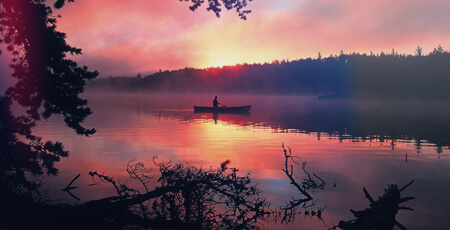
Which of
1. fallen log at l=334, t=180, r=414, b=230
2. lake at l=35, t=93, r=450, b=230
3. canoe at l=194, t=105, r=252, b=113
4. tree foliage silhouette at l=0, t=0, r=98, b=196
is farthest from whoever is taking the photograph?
canoe at l=194, t=105, r=252, b=113

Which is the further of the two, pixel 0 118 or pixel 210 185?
pixel 0 118

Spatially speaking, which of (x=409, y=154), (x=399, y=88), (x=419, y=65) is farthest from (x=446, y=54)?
(x=409, y=154)

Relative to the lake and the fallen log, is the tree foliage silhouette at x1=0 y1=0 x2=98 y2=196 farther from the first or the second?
the fallen log

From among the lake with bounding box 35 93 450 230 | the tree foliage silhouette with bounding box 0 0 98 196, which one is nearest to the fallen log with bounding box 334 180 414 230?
the lake with bounding box 35 93 450 230

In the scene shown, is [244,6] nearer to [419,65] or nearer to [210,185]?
[210,185]

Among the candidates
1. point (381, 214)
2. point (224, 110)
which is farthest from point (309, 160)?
point (224, 110)

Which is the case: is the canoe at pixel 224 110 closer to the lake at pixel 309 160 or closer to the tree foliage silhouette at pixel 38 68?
the lake at pixel 309 160

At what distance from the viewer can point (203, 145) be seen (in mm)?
22625

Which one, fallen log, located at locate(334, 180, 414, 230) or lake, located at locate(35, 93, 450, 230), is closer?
fallen log, located at locate(334, 180, 414, 230)

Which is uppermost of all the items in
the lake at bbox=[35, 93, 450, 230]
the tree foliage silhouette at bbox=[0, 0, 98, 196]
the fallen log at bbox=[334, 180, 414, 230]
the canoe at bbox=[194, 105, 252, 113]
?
the tree foliage silhouette at bbox=[0, 0, 98, 196]

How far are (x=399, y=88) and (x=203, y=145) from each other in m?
131

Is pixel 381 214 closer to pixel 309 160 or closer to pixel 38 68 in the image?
pixel 38 68

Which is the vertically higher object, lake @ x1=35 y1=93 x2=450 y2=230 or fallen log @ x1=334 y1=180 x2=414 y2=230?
fallen log @ x1=334 y1=180 x2=414 y2=230

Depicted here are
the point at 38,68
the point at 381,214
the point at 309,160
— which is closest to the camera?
the point at 381,214
